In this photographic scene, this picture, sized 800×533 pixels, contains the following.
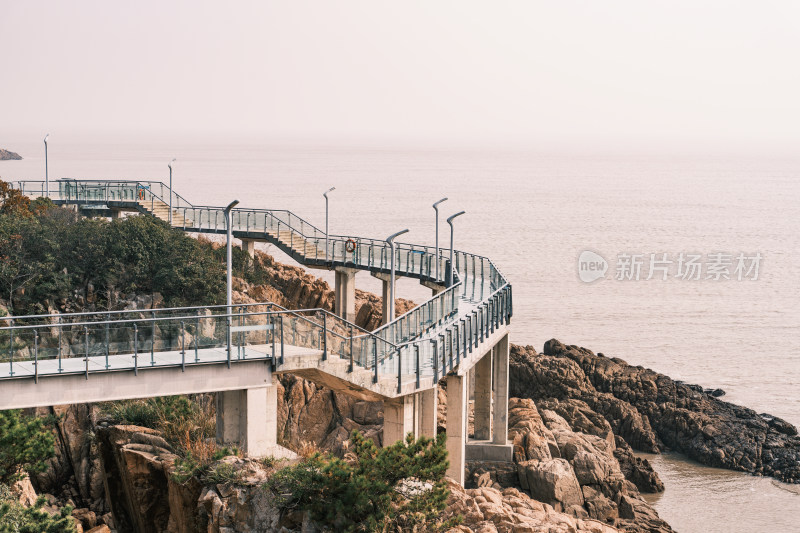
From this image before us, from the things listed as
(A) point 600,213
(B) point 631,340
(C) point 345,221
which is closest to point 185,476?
(B) point 631,340

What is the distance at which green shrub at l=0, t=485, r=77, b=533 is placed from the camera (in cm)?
2308

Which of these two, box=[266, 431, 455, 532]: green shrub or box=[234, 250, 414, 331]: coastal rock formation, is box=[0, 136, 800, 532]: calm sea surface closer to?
box=[234, 250, 414, 331]: coastal rock formation

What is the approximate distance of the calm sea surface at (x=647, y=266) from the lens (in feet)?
151

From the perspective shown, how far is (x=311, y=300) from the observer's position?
57438 millimetres

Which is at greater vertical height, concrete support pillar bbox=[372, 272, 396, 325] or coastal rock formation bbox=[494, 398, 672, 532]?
concrete support pillar bbox=[372, 272, 396, 325]

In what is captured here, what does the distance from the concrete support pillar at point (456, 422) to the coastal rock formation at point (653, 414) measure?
11604 mm

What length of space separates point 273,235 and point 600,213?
99.4m

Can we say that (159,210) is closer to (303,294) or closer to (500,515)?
(303,294)

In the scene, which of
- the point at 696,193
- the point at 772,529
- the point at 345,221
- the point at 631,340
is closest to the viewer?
the point at 772,529

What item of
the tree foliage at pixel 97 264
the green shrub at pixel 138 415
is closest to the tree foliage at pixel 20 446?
the green shrub at pixel 138 415

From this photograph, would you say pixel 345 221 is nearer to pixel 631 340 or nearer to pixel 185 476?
pixel 631 340

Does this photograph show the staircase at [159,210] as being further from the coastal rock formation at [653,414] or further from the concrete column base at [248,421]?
the concrete column base at [248,421]

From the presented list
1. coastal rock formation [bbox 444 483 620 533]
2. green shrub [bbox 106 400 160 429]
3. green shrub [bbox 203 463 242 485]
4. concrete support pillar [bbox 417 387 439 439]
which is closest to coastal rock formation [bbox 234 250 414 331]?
concrete support pillar [bbox 417 387 439 439]

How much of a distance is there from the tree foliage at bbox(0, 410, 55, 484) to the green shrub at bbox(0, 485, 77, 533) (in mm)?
3563
